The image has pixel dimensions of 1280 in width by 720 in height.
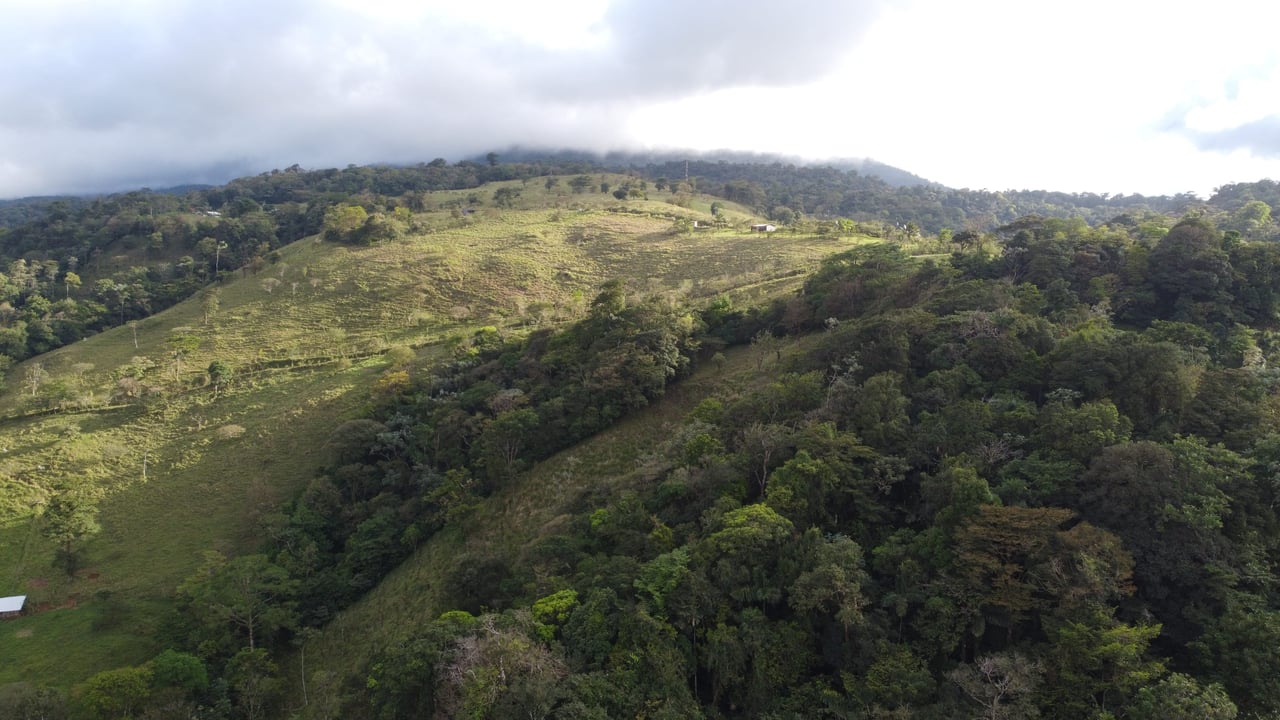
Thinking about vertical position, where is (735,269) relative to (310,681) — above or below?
above

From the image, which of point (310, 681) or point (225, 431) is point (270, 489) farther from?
point (310, 681)

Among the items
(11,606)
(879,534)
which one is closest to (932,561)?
(879,534)

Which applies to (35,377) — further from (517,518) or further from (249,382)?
(517,518)

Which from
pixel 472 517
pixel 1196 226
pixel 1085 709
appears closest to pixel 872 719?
pixel 1085 709

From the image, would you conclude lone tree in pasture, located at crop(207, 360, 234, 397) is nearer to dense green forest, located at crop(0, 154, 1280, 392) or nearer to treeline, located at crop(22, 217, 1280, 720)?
treeline, located at crop(22, 217, 1280, 720)

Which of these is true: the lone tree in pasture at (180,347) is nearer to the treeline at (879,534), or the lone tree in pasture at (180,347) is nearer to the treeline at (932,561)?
the treeline at (879,534)

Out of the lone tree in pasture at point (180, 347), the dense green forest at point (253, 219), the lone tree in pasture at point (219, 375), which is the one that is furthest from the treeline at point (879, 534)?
the dense green forest at point (253, 219)
